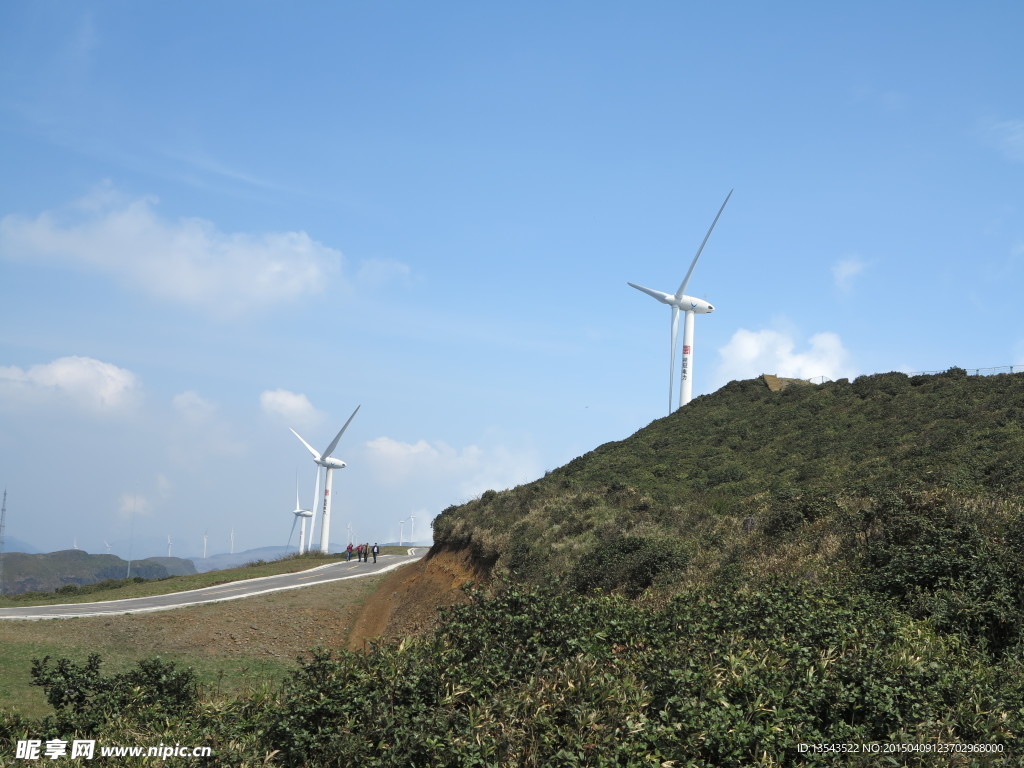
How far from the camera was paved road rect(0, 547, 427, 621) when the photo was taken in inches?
1622

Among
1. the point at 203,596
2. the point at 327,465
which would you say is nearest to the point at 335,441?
the point at 327,465

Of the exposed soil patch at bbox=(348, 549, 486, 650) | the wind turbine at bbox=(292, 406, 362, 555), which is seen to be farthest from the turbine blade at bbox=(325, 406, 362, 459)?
the exposed soil patch at bbox=(348, 549, 486, 650)

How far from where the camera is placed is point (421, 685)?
11117 mm

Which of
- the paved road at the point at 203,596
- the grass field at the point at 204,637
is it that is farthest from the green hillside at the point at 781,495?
the paved road at the point at 203,596

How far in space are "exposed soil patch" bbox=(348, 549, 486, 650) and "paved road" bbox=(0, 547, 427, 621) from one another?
6364mm

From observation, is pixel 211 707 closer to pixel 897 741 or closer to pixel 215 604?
pixel 897 741

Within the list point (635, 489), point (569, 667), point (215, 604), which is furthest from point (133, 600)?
point (569, 667)

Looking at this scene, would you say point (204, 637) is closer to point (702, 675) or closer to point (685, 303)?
point (702, 675)

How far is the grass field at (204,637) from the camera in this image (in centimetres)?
2758

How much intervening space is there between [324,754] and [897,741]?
6910 mm

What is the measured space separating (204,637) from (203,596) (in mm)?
12185

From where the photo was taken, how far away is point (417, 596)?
43.4 metres

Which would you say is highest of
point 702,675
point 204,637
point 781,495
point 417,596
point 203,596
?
point 781,495

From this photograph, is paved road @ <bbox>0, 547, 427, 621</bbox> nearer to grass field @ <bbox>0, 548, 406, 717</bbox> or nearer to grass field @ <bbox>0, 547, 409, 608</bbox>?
grass field @ <bbox>0, 547, 409, 608</bbox>
